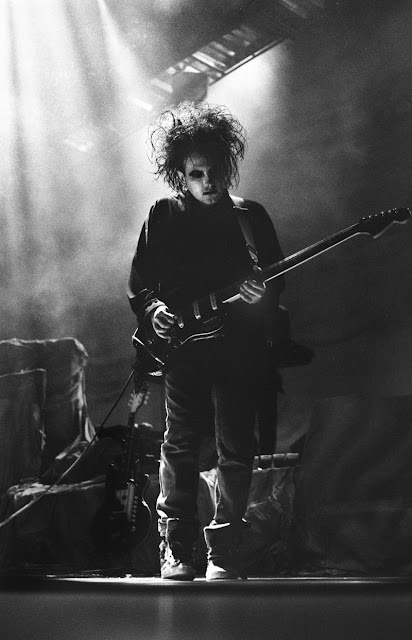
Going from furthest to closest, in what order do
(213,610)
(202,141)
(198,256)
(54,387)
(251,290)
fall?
(54,387) → (202,141) → (198,256) → (251,290) → (213,610)

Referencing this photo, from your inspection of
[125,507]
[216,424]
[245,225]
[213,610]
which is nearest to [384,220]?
[245,225]

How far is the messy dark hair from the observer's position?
3.03m

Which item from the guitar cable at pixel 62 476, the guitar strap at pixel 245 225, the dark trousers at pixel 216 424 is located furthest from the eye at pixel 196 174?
the guitar cable at pixel 62 476

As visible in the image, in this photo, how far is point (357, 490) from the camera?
2.52 metres

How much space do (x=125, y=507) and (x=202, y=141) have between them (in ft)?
4.90

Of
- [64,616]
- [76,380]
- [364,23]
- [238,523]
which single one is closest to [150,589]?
[238,523]

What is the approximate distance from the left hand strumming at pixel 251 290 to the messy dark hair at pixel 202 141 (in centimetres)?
48

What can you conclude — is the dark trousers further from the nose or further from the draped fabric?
the draped fabric

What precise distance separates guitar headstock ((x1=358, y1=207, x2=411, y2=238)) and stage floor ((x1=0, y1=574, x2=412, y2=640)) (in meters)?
1.20

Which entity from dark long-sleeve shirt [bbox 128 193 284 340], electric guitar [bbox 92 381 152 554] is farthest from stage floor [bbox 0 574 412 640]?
dark long-sleeve shirt [bbox 128 193 284 340]

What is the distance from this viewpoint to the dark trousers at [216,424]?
2.66m

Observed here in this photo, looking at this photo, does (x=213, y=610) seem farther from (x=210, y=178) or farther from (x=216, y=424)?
(x=210, y=178)

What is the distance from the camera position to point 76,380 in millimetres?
3555

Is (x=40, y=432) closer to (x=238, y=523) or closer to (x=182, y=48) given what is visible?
(x=238, y=523)
